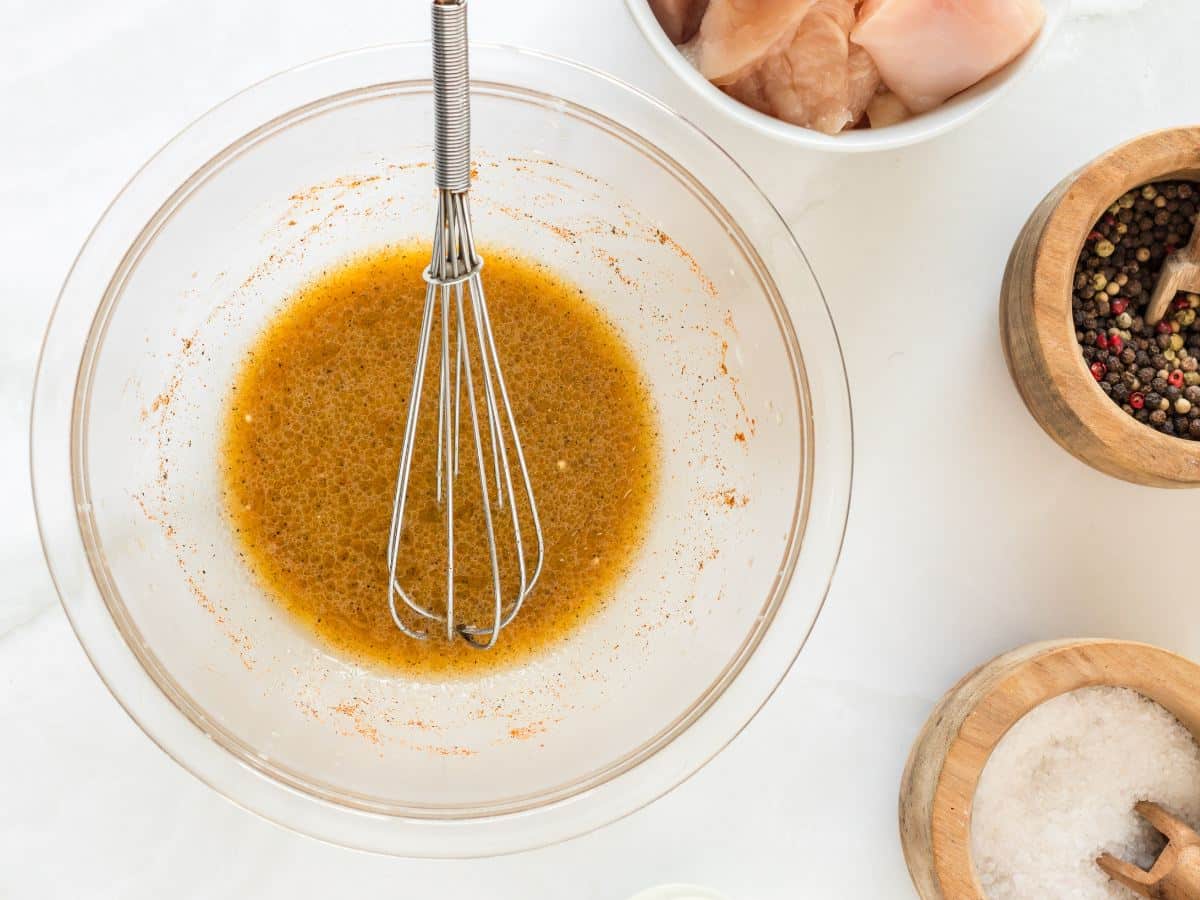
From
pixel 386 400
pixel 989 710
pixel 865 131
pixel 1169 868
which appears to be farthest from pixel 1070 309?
pixel 386 400

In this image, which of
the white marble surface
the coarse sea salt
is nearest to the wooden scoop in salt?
the coarse sea salt

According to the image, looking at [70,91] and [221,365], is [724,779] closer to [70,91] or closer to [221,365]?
[221,365]

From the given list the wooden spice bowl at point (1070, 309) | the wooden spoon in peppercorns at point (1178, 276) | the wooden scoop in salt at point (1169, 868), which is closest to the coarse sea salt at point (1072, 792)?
the wooden scoop in salt at point (1169, 868)

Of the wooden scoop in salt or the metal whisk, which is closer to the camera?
the metal whisk

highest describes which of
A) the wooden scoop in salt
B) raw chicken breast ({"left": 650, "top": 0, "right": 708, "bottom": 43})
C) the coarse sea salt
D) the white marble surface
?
raw chicken breast ({"left": 650, "top": 0, "right": 708, "bottom": 43})

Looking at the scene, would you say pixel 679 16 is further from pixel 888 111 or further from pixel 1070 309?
pixel 1070 309

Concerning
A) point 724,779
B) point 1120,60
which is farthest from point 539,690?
point 1120,60

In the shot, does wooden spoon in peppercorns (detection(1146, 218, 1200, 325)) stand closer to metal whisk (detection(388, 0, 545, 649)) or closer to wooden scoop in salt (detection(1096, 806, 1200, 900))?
wooden scoop in salt (detection(1096, 806, 1200, 900))
